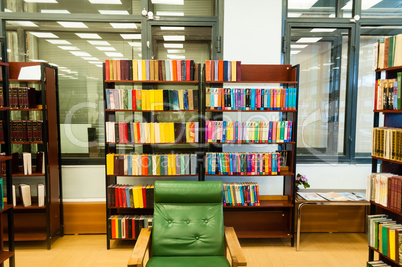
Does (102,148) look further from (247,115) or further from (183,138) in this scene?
(247,115)

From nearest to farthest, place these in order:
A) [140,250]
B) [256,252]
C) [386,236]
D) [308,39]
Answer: [140,250] → [386,236] → [256,252] → [308,39]

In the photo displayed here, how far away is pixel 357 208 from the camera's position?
3752mm

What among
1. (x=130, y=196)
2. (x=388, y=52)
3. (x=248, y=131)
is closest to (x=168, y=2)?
(x=248, y=131)

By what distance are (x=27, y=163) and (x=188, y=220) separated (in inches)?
85.5

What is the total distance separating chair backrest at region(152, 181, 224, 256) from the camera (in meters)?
2.41

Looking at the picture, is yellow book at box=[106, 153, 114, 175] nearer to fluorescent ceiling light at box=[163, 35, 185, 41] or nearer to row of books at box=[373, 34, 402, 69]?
fluorescent ceiling light at box=[163, 35, 185, 41]

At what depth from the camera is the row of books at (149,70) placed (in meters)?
3.25

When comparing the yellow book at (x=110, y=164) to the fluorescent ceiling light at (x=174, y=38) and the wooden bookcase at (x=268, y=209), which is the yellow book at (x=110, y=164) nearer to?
the wooden bookcase at (x=268, y=209)

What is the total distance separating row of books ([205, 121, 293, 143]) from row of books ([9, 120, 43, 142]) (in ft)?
6.61

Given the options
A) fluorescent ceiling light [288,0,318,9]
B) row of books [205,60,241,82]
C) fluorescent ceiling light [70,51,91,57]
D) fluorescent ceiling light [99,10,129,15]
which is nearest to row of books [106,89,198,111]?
row of books [205,60,241,82]

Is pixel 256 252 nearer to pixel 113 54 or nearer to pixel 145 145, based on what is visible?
pixel 145 145

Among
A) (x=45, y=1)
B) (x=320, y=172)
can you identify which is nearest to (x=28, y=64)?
(x=45, y=1)

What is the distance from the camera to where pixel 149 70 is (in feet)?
10.7

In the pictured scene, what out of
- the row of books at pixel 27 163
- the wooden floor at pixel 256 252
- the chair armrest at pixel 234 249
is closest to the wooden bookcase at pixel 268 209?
the wooden floor at pixel 256 252
